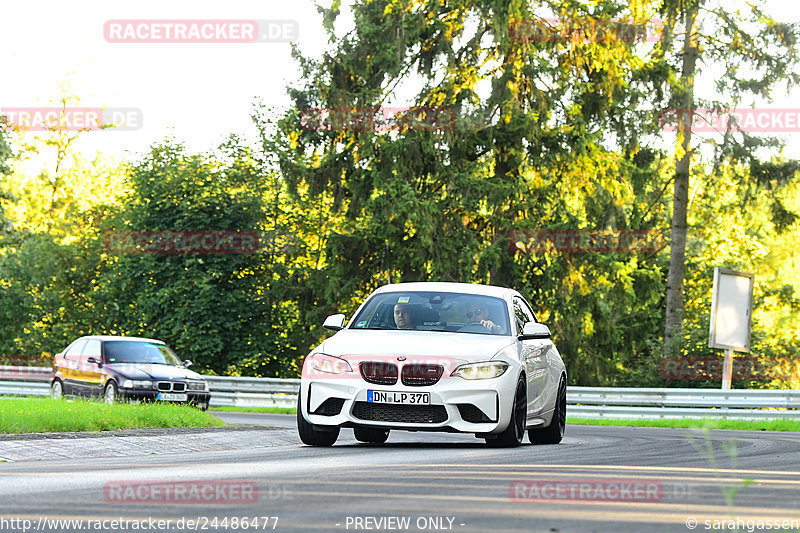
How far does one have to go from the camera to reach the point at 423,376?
11914 millimetres

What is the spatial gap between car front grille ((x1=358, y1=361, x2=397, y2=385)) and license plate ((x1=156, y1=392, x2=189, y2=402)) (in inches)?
512

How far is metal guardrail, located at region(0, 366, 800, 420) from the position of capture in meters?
27.9

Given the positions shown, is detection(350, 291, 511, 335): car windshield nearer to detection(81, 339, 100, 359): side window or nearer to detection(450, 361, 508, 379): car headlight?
detection(450, 361, 508, 379): car headlight

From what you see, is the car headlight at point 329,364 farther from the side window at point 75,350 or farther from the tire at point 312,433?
the side window at point 75,350

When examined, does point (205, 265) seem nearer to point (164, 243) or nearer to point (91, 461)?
point (164, 243)

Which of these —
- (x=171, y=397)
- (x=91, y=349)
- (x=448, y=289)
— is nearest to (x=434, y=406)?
(x=448, y=289)

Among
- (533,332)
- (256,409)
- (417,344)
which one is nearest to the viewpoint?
(417,344)

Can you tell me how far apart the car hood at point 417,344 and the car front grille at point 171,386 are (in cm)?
1227

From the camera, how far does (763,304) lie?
48625mm

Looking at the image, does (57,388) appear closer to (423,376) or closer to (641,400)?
(641,400)

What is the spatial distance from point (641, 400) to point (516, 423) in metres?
18.4

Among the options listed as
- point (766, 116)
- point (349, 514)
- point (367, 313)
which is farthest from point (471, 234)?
point (349, 514)

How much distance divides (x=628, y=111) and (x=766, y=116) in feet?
13.0

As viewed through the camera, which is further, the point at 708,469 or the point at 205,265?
the point at 205,265
